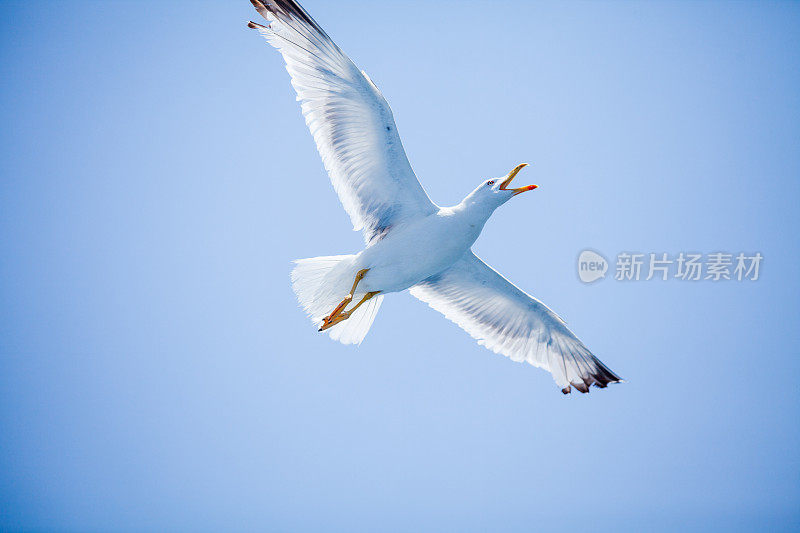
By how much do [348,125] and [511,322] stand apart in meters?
2.27

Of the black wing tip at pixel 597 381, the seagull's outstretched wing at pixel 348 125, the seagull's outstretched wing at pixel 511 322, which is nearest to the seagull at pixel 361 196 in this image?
the seagull's outstretched wing at pixel 348 125

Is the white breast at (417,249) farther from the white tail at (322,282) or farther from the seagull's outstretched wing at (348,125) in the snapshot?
the seagull's outstretched wing at (348,125)

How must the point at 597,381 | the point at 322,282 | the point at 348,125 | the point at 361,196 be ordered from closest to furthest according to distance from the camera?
1. the point at 348,125
2. the point at 322,282
3. the point at 361,196
4. the point at 597,381

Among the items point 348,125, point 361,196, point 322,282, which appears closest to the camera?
point 348,125

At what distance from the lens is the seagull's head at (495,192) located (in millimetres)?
5906

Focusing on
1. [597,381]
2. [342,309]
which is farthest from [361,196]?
[597,381]

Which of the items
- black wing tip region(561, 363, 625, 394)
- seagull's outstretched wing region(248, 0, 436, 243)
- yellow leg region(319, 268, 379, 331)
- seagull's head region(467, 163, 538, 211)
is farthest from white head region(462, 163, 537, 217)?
black wing tip region(561, 363, 625, 394)

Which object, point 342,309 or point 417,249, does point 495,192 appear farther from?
point 342,309

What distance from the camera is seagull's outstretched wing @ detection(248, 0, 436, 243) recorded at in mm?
5578

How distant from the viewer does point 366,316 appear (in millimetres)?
6352

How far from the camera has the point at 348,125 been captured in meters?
5.83

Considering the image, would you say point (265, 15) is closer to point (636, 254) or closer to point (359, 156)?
point (359, 156)

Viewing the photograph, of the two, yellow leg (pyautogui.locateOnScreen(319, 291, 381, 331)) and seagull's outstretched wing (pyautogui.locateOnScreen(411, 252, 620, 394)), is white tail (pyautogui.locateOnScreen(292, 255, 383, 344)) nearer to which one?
yellow leg (pyautogui.locateOnScreen(319, 291, 381, 331))

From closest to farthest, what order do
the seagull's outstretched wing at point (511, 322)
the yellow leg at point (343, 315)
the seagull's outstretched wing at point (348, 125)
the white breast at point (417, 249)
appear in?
the seagull's outstretched wing at point (348, 125)
the white breast at point (417, 249)
the yellow leg at point (343, 315)
the seagull's outstretched wing at point (511, 322)
